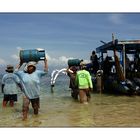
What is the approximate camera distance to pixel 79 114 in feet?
36.6

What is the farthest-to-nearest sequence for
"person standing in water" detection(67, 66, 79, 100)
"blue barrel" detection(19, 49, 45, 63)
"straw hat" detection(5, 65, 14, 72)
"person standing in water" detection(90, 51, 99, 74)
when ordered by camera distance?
"person standing in water" detection(90, 51, 99, 74) → "person standing in water" detection(67, 66, 79, 100) → "straw hat" detection(5, 65, 14, 72) → "blue barrel" detection(19, 49, 45, 63)

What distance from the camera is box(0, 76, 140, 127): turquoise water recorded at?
9828 millimetres

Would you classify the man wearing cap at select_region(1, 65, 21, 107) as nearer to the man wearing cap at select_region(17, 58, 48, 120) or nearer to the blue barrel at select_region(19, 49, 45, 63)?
the blue barrel at select_region(19, 49, 45, 63)

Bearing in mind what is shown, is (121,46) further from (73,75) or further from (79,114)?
(79,114)

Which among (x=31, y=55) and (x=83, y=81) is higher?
(x=31, y=55)

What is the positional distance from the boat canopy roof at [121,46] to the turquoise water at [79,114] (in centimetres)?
185

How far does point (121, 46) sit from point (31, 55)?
529 cm

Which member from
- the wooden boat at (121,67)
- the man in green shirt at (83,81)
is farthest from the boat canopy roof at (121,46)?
the man in green shirt at (83,81)

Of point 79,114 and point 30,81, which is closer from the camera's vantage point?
point 30,81

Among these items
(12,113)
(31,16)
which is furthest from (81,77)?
(31,16)

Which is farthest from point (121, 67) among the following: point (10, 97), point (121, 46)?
point (10, 97)

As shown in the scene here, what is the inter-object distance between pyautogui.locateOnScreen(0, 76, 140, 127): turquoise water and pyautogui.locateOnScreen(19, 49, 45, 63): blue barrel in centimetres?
138

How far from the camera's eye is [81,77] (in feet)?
41.0

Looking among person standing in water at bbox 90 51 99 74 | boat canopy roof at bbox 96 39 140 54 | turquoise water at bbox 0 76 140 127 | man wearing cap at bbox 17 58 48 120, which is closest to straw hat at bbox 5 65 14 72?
turquoise water at bbox 0 76 140 127
